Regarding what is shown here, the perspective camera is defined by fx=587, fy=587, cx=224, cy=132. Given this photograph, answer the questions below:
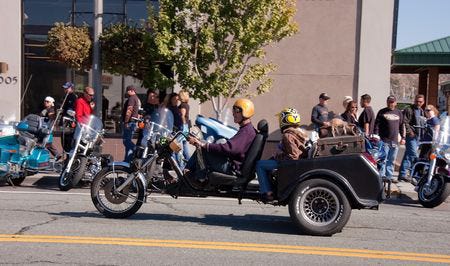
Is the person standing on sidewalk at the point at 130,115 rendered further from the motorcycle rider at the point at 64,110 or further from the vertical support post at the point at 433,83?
the vertical support post at the point at 433,83

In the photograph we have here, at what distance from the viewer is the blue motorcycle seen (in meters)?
11.2

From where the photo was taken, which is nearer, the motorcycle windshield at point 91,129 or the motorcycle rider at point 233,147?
the motorcycle rider at point 233,147

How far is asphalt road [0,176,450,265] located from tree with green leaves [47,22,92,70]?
18.3ft

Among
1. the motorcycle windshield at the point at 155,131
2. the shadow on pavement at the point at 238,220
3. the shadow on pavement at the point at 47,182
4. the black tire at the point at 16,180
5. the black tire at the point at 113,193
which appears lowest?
the shadow on pavement at the point at 47,182

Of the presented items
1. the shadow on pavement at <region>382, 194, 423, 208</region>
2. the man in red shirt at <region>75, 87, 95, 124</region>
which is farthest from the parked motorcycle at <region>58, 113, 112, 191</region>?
the shadow on pavement at <region>382, 194, 423, 208</region>

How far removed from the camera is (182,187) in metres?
7.86

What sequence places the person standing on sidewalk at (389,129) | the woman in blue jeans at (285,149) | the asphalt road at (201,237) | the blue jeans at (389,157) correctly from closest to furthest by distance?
1. the asphalt road at (201,237)
2. the woman in blue jeans at (285,149)
3. the blue jeans at (389,157)
4. the person standing on sidewalk at (389,129)

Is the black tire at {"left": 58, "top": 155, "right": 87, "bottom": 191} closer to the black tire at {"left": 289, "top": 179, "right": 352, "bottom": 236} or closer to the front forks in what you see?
the black tire at {"left": 289, "top": 179, "right": 352, "bottom": 236}

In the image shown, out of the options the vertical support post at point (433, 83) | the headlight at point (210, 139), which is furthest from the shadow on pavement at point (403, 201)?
the vertical support post at point (433, 83)

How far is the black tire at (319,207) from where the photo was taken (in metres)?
7.23

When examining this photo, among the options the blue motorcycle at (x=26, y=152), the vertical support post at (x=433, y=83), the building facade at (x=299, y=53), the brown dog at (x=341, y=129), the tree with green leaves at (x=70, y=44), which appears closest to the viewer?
the brown dog at (x=341, y=129)

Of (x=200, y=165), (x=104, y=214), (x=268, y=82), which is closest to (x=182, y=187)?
(x=200, y=165)

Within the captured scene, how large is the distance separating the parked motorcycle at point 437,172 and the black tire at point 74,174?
20.5 feet

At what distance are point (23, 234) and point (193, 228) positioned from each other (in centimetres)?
209
